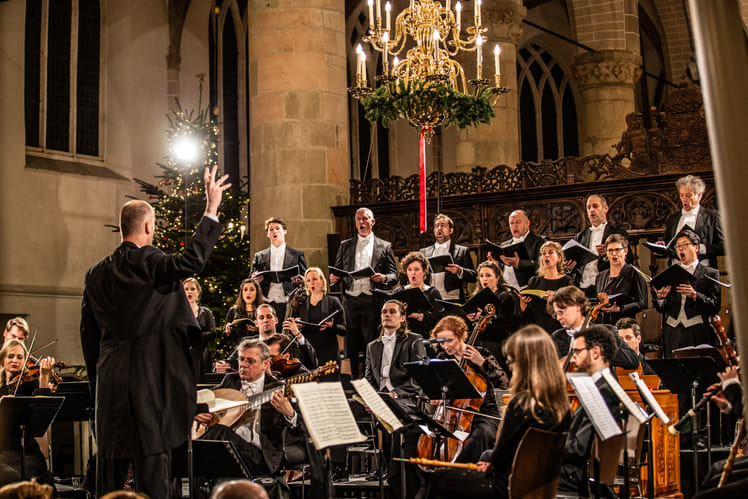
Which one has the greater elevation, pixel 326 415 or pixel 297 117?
pixel 297 117

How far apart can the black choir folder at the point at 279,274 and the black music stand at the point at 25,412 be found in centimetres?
343

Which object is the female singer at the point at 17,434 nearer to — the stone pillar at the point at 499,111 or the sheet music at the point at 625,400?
the sheet music at the point at 625,400

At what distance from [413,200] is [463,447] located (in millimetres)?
6257

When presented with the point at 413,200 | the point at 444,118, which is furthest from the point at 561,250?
the point at 413,200

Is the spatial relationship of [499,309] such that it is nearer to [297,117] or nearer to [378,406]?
[378,406]

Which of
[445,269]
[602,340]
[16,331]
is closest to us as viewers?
[602,340]

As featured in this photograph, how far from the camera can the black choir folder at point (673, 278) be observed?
26.1ft

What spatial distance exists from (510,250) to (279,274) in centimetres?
242

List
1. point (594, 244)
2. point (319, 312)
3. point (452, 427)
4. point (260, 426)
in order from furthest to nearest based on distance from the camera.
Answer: point (319, 312) → point (594, 244) → point (260, 426) → point (452, 427)

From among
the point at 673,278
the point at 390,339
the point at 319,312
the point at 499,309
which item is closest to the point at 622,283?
the point at 673,278

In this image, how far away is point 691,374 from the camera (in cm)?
622

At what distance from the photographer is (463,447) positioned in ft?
20.7

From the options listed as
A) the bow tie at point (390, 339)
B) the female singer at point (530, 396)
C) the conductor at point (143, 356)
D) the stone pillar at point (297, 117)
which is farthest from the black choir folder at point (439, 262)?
the conductor at point (143, 356)

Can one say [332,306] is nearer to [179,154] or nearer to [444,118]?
[444,118]
